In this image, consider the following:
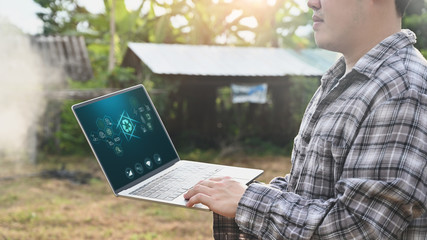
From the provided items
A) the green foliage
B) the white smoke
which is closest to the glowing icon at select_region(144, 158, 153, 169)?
the white smoke

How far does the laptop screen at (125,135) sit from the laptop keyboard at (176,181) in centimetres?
9

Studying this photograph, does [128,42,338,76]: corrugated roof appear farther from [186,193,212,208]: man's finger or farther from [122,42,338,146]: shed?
[186,193,212,208]: man's finger

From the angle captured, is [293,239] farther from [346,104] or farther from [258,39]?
[258,39]

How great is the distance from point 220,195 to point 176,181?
47cm

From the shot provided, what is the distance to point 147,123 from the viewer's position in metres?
2.14

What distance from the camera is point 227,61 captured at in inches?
494

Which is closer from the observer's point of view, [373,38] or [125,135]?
[373,38]

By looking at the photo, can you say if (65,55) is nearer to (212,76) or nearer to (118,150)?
(212,76)

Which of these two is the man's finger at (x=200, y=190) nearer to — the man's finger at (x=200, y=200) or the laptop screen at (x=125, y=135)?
the man's finger at (x=200, y=200)

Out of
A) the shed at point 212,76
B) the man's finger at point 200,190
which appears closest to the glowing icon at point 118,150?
the man's finger at point 200,190

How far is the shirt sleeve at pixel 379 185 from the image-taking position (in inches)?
47.3

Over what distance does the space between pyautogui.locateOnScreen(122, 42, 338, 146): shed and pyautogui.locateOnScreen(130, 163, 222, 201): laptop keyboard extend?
9.42m

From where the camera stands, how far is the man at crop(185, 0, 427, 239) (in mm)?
1214

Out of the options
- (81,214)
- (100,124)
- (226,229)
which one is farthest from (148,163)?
(81,214)
